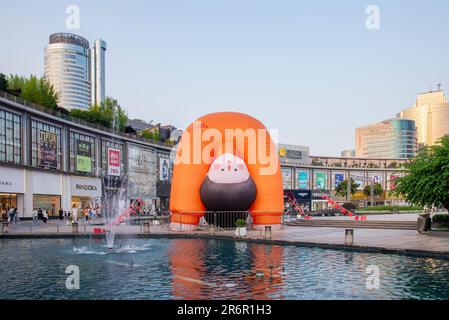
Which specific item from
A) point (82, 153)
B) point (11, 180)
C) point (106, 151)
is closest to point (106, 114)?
point (106, 151)

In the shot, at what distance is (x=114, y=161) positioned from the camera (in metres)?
70.3

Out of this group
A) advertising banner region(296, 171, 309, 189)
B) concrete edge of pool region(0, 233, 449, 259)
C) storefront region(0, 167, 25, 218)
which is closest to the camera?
concrete edge of pool region(0, 233, 449, 259)

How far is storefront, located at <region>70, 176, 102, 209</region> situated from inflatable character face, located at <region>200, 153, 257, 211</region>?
33412mm

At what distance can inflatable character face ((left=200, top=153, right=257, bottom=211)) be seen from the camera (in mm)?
29281

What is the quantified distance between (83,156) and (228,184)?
39.5 meters

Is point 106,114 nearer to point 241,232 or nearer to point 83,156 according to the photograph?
point 83,156

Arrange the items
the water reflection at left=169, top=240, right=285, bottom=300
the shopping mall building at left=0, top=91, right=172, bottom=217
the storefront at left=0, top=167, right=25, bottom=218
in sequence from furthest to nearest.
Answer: the shopping mall building at left=0, top=91, right=172, bottom=217
the storefront at left=0, top=167, right=25, bottom=218
the water reflection at left=169, top=240, right=285, bottom=300

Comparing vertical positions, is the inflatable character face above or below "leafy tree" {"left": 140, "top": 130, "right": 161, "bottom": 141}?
below

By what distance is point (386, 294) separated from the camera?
12.1 m

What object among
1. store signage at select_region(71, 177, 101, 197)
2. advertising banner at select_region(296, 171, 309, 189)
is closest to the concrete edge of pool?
store signage at select_region(71, 177, 101, 197)

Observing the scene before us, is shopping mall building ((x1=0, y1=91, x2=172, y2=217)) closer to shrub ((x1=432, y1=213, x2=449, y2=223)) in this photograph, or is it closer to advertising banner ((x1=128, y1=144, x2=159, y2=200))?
advertising banner ((x1=128, y1=144, x2=159, y2=200))

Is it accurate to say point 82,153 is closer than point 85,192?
No
